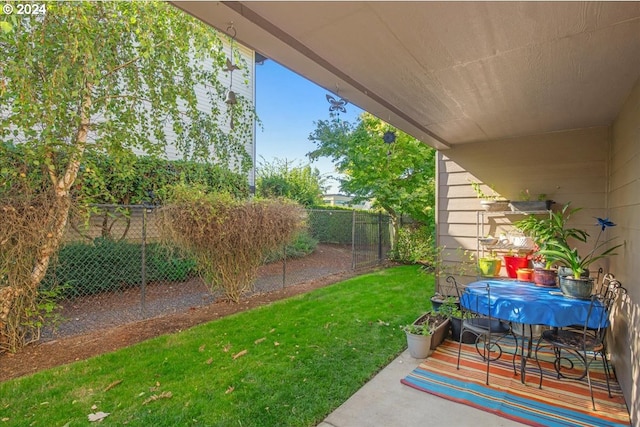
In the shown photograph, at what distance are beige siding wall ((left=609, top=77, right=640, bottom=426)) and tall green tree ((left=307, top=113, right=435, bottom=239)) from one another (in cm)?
503


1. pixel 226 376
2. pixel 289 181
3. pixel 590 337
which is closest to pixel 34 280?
pixel 226 376

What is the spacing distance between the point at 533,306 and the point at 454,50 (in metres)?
1.93

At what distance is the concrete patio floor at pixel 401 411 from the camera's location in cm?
206

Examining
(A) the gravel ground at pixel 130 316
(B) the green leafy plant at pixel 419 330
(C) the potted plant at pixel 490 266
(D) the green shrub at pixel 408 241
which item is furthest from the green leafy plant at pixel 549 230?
(D) the green shrub at pixel 408 241

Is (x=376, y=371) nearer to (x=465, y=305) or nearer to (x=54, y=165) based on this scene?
(x=465, y=305)

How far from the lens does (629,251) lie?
230 centimetres

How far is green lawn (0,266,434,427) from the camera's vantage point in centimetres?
205

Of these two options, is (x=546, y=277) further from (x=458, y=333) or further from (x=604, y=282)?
(x=458, y=333)

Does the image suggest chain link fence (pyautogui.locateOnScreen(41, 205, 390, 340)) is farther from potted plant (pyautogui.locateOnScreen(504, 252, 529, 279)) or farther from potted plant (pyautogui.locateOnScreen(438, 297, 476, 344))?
potted plant (pyautogui.locateOnScreen(504, 252, 529, 279))

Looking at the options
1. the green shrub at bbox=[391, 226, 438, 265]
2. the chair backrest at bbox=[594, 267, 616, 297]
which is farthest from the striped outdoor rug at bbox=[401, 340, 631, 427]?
the green shrub at bbox=[391, 226, 438, 265]

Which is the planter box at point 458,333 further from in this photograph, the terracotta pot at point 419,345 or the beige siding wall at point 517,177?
the beige siding wall at point 517,177

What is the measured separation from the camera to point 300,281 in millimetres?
6219

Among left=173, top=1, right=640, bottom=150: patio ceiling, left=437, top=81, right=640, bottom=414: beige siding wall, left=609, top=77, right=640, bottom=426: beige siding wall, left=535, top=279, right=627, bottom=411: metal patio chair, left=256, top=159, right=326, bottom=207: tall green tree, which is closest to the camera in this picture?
left=173, top=1, right=640, bottom=150: patio ceiling

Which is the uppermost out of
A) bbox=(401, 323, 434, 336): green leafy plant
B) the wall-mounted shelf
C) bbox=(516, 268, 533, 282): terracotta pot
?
the wall-mounted shelf
